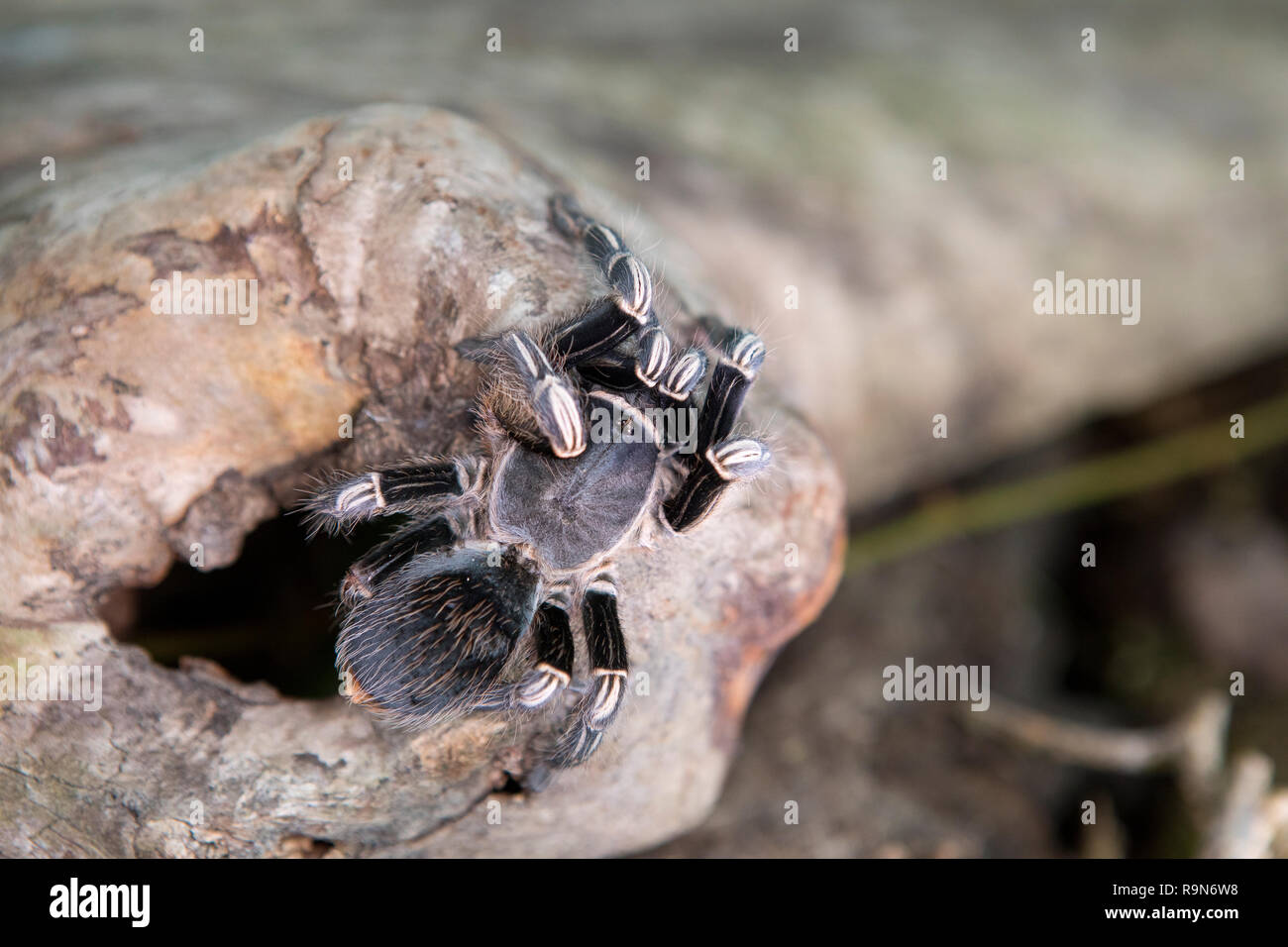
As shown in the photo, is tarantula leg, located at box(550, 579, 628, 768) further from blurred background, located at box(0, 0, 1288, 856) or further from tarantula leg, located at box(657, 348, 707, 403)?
blurred background, located at box(0, 0, 1288, 856)

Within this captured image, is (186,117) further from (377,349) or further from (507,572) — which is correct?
(507,572)

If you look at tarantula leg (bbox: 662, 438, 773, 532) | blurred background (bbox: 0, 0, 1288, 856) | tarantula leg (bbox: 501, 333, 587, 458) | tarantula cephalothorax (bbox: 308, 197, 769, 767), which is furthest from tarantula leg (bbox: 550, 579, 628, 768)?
blurred background (bbox: 0, 0, 1288, 856)

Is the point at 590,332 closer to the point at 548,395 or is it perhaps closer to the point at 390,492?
the point at 548,395

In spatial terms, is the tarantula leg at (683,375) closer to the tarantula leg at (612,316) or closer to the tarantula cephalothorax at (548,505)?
the tarantula cephalothorax at (548,505)

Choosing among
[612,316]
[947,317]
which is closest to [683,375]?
[612,316]

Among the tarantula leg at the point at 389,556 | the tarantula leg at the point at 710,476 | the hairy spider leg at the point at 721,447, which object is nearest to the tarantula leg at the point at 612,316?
the hairy spider leg at the point at 721,447
